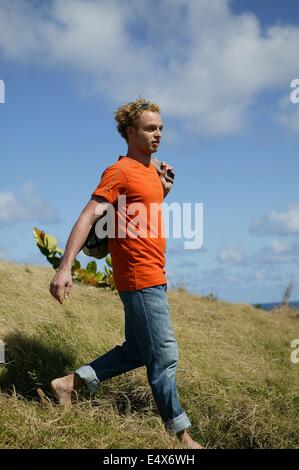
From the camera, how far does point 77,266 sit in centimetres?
823

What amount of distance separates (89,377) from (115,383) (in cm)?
78

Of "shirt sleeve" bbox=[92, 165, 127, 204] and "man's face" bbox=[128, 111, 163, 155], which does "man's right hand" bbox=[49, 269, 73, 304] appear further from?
"man's face" bbox=[128, 111, 163, 155]

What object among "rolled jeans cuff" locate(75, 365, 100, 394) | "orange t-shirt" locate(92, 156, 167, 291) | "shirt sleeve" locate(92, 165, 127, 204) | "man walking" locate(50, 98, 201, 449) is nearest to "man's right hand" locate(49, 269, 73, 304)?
"man walking" locate(50, 98, 201, 449)

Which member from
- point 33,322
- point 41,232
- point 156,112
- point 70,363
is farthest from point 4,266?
point 156,112

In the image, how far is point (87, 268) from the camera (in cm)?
823

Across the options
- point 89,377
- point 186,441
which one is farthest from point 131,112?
point 186,441

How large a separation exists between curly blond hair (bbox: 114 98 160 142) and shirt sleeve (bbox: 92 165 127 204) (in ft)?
1.50

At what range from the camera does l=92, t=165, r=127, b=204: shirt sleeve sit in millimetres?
4031

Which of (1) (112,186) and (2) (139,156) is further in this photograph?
(2) (139,156)

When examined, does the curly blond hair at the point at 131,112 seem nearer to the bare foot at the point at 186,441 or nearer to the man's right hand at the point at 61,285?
the man's right hand at the point at 61,285

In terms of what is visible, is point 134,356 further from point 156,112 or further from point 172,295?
point 172,295

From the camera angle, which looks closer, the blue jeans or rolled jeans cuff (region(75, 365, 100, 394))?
the blue jeans

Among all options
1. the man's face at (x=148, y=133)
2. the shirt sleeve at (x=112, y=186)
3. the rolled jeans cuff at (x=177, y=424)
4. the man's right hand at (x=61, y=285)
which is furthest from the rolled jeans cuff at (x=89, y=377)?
the man's face at (x=148, y=133)

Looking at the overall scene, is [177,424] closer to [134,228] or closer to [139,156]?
[134,228]
